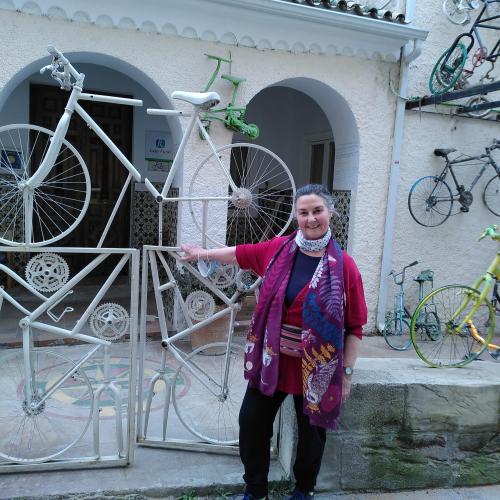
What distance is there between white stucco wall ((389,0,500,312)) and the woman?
4048mm

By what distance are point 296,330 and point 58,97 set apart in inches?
226

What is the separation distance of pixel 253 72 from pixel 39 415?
389cm

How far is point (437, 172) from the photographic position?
6.21m

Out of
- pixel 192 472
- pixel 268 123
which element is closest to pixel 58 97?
pixel 268 123

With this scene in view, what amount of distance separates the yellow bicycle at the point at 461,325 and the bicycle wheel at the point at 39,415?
2493 millimetres

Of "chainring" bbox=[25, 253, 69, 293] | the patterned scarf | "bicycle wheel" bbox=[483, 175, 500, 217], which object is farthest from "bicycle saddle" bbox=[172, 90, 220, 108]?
"bicycle wheel" bbox=[483, 175, 500, 217]

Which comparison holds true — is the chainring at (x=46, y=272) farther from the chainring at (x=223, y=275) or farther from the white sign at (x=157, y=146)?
the white sign at (x=157, y=146)

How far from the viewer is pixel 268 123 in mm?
8297

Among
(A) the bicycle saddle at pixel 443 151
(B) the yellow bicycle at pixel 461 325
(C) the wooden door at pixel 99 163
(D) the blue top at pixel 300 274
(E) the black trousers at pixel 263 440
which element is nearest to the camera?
(D) the blue top at pixel 300 274

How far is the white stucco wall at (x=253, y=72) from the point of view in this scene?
4.56 meters

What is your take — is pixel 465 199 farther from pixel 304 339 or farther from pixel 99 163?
pixel 99 163

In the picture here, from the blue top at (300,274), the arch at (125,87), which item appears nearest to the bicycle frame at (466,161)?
the arch at (125,87)

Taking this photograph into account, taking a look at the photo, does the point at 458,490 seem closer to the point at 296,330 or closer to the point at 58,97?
the point at 296,330

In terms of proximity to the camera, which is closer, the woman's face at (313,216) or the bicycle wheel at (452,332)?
the woman's face at (313,216)
